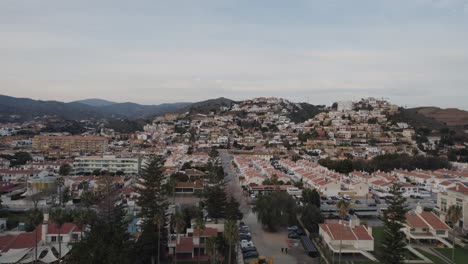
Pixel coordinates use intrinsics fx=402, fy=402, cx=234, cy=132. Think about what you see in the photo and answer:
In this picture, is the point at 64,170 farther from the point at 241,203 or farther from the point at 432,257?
the point at 432,257

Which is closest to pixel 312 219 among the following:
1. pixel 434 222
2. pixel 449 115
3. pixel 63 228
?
pixel 434 222

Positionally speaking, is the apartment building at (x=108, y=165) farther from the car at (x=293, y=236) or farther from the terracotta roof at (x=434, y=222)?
the terracotta roof at (x=434, y=222)

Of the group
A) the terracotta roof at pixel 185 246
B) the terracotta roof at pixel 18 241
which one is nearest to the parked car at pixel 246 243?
the terracotta roof at pixel 185 246

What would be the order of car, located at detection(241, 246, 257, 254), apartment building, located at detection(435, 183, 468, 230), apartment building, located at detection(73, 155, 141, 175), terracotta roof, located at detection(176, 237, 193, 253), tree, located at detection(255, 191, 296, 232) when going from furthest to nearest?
1. apartment building, located at detection(73, 155, 141, 175)
2. apartment building, located at detection(435, 183, 468, 230)
3. tree, located at detection(255, 191, 296, 232)
4. car, located at detection(241, 246, 257, 254)
5. terracotta roof, located at detection(176, 237, 193, 253)

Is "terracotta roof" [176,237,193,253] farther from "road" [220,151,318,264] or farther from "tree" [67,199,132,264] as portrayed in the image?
"road" [220,151,318,264]

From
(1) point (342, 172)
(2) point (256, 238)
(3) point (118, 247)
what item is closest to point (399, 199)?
(2) point (256, 238)

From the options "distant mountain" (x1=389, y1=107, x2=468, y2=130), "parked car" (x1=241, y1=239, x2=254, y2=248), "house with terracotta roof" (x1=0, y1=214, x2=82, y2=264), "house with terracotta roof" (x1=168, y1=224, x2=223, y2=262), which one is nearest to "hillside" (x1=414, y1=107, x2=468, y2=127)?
"distant mountain" (x1=389, y1=107, x2=468, y2=130)

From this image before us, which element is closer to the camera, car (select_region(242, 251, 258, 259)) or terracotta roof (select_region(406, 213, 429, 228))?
car (select_region(242, 251, 258, 259))
